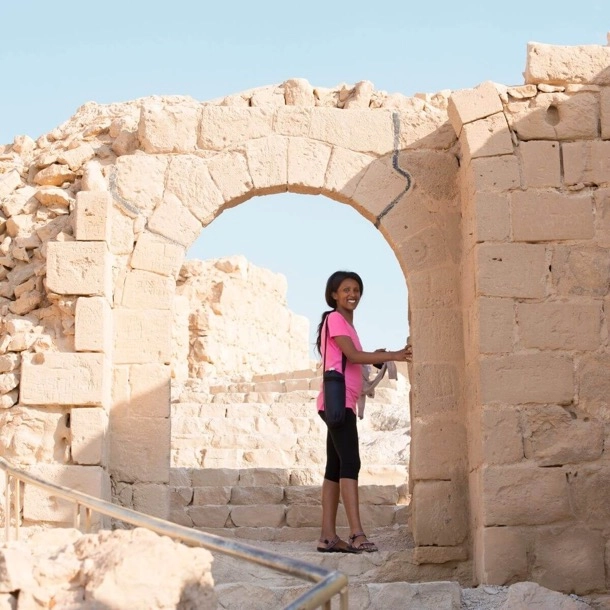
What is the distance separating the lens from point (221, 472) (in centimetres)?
848

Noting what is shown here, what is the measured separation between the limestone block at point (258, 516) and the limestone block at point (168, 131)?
8.80 feet

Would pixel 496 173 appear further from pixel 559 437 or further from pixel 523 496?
pixel 523 496

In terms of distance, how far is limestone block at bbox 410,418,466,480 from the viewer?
6719 millimetres

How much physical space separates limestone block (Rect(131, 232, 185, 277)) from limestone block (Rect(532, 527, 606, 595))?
9.52 feet

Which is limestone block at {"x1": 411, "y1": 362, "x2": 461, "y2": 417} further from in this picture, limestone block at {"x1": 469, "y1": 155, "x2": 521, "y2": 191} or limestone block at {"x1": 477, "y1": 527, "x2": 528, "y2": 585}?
limestone block at {"x1": 469, "y1": 155, "x2": 521, "y2": 191}

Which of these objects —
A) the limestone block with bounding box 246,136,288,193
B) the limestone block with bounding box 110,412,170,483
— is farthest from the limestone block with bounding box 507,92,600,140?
the limestone block with bounding box 110,412,170,483

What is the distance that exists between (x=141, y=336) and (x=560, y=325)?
8.81 ft

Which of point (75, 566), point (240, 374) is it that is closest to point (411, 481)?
point (75, 566)

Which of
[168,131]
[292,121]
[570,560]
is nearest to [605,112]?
A: [292,121]

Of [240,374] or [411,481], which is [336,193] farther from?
[240,374]

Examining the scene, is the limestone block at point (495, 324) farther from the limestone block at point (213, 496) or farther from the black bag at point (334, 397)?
the limestone block at point (213, 496)

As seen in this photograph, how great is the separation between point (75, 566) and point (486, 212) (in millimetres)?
3756

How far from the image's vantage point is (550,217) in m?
6.51

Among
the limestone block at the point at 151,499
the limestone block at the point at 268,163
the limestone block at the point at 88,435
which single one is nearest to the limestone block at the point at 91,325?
the limestone block at the point at 88,435
